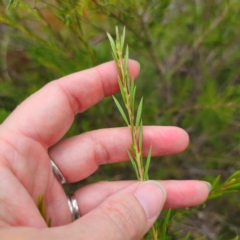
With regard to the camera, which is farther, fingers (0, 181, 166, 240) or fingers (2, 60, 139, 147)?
fingers (2, 60, 139, 147)

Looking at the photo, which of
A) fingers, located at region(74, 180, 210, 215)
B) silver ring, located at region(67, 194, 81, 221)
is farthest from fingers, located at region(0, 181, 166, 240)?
silver ring, located at region(67, 194, 81, 221)

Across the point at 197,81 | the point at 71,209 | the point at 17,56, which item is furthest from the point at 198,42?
the point at 17,56

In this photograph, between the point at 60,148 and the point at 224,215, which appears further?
the point at 224,215

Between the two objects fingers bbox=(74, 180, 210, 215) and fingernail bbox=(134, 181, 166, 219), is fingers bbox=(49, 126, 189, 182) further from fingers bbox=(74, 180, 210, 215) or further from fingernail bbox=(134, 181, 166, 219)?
fingernail bbox=(134, 181, 166, 219)

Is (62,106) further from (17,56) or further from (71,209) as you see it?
(17,56)

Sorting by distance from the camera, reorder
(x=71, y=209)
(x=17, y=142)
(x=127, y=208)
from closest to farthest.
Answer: (x=127, y=208) < (x=17, y=142) < (x=71, y=209)

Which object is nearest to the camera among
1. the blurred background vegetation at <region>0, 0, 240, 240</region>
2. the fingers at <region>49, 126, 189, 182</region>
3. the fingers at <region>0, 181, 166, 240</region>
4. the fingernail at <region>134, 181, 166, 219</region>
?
the fingers at <region>0, 181, 166, 240</region>

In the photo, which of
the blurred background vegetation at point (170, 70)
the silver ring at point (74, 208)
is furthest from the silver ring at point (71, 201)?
the blurred background vegetation at point (170, 70)
